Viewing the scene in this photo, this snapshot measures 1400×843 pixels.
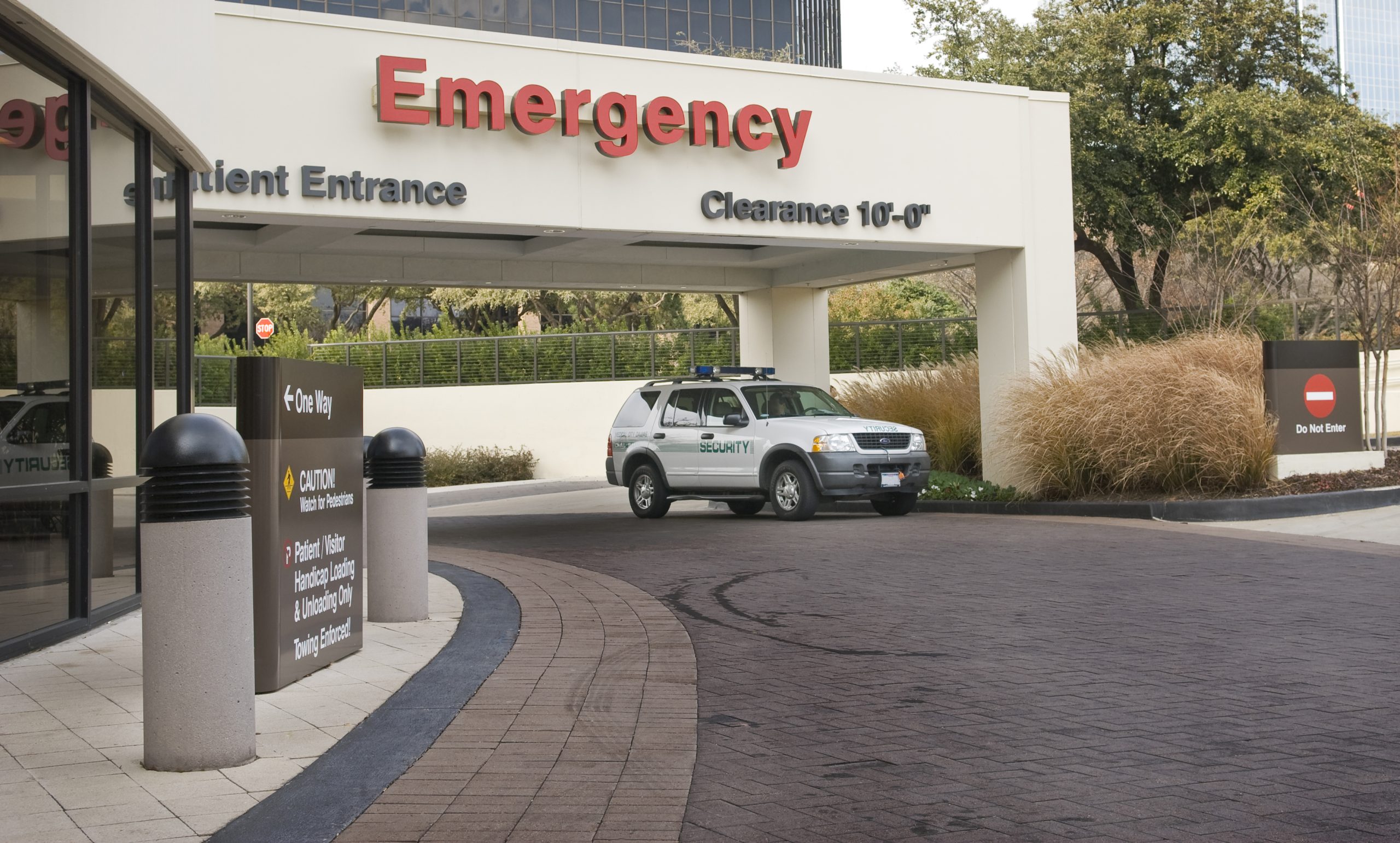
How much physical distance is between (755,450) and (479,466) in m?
16.6

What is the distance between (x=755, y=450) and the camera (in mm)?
17969

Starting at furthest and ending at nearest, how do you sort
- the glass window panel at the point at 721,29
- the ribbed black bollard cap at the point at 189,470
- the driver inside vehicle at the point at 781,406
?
the glass window panel at the point at 721,29
the driver inside vehicle at the point at 781,406
the ribbed black bollard cap at the point at 189,470

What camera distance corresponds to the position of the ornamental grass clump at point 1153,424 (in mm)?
16766

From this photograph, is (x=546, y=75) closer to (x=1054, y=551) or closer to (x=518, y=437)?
(x=1054, y=551)

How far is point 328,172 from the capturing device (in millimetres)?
15227

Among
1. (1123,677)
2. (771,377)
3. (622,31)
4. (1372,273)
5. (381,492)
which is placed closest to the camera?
(1123,677)

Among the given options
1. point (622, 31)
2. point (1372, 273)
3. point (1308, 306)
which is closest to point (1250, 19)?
point (1308, 306)

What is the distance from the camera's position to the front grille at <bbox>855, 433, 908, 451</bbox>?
17312mm

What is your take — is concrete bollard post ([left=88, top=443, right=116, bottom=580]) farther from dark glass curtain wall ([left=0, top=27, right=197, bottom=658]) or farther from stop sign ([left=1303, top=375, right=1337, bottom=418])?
stop sign ([left=1303, top=375, right=1337, bottom=418])

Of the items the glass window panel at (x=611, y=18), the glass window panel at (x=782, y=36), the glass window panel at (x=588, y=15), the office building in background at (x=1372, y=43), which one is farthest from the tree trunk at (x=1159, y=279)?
the office building in background at (x=1372, y=43)

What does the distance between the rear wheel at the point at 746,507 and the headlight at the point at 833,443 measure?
2656 mm

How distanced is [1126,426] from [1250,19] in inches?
728

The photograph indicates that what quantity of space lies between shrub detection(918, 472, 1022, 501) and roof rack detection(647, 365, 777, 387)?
2760 millimetres

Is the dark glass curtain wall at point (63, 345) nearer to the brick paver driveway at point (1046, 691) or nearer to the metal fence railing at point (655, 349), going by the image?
the brick paver driveway at point (1046, 691)
